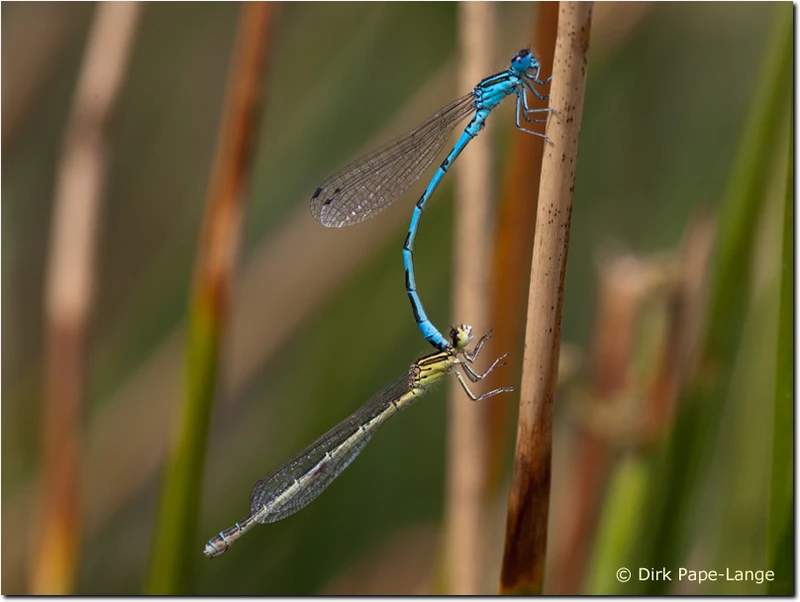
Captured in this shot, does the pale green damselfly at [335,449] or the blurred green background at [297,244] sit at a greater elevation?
the blurred green background at [297,244]

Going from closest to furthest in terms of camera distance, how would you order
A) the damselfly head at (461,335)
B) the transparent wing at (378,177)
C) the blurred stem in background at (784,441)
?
the blurred stem in background at (784,441) → the damselfly head at (461,335) → the transparent wing at (378,177)

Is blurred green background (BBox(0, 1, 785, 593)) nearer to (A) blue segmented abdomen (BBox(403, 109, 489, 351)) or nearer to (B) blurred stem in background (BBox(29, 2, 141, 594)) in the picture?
(B) blurred stem in background (BBox(29, 2, 141, 594))

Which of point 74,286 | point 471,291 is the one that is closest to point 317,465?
point 471,291

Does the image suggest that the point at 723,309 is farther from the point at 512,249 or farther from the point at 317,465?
the point at 317,465

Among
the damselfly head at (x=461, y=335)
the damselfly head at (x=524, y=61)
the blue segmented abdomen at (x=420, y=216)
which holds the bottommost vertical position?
the damselfly head at (x=461, y=335)

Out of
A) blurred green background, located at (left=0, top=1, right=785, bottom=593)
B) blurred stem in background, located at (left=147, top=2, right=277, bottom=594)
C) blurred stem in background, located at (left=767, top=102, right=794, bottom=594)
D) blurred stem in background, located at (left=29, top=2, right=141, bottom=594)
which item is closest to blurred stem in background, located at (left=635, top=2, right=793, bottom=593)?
blurred stem in background, located at (left=767, top=102, right=794, bottom=594)

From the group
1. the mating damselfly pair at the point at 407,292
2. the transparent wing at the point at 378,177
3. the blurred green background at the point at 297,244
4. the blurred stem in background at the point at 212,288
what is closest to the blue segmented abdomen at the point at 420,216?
the mating damselfly pair at the point at 407,292

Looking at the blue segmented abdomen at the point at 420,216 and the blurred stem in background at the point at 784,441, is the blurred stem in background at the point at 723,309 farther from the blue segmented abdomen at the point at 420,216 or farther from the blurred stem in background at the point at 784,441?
the blue segmented abdomen at the point at 420,216
